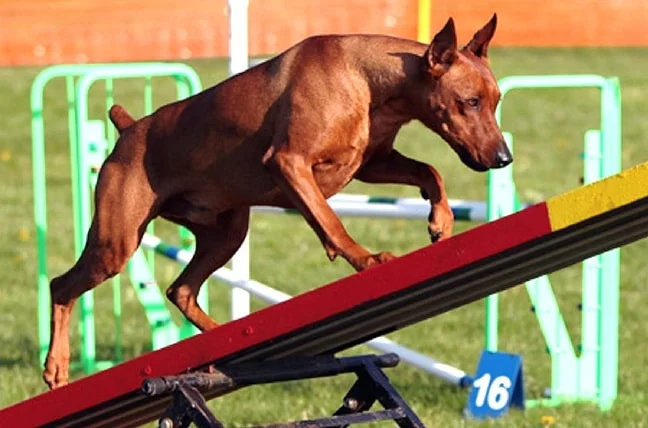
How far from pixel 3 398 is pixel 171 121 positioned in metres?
2.49

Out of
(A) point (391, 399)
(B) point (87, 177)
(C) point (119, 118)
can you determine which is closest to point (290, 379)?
(A) point (391, 399)

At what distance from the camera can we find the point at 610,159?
7.03 metres

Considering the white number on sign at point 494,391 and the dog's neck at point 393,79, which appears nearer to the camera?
the dog's neck at point 393,79

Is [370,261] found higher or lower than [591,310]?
lower

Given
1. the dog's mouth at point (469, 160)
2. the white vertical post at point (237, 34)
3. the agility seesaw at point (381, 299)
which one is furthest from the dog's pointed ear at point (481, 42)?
the white vertical post at point (237, 34)

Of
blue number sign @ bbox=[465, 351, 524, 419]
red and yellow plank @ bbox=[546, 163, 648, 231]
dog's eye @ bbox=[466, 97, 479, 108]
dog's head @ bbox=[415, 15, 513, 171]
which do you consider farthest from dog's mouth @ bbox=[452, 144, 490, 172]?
blue number sign @ bbox=[465, 351, 524, 419]

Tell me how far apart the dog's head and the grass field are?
2.17 meters

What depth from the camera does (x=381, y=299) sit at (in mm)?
4270

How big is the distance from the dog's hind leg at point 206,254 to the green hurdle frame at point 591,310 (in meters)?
1.63

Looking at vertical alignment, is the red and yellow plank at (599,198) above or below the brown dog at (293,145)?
below

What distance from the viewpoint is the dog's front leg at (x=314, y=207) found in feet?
15.3

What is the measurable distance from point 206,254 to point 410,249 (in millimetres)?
5812

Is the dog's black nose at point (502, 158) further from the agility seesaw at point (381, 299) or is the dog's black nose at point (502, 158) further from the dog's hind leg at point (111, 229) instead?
the dog's hind leg at point (111, 229)

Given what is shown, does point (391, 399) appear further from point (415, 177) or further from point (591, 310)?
point (591, 310)
